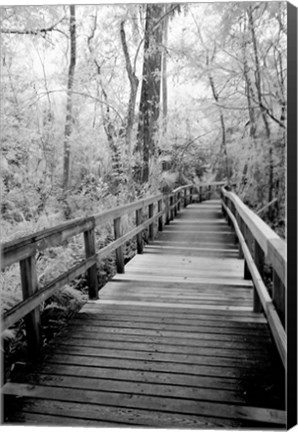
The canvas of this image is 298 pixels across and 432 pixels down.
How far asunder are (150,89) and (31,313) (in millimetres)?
2224

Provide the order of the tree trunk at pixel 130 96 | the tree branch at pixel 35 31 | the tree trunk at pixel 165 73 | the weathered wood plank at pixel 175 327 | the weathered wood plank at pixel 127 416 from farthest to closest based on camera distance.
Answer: the tree trunk at pixel 130 96 < the tree trunk at pixel 165 73 < the tree branch at pixel 35 31 < the weathered wood plank at pixel 175 327 < the weathered wood plank at pixel 127 416

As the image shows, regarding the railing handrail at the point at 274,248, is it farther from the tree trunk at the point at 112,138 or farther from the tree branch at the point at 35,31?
the tree branch at the point at 35,31

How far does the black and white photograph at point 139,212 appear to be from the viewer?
1671 millimetres

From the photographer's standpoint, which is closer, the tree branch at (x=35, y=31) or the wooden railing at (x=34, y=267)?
the wooden railing at (x=34, y=267)

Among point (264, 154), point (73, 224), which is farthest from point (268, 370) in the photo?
point (264, 154)

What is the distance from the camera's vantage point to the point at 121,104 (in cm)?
358

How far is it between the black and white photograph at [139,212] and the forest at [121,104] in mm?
14

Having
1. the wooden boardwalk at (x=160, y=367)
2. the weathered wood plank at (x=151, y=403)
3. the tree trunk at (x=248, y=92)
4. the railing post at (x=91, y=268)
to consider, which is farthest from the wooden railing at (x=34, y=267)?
the tree trunk at (x=248, y=92)

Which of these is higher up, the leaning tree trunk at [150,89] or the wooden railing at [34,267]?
the leaning tree trunk at [150,89]

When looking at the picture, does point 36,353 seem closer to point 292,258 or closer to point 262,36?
point 292,258

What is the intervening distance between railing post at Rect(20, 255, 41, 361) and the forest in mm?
642

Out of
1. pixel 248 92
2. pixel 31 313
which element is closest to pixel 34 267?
pixel 31 313

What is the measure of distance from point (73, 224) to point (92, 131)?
1.47 metres

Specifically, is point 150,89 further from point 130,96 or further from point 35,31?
point 35,31
